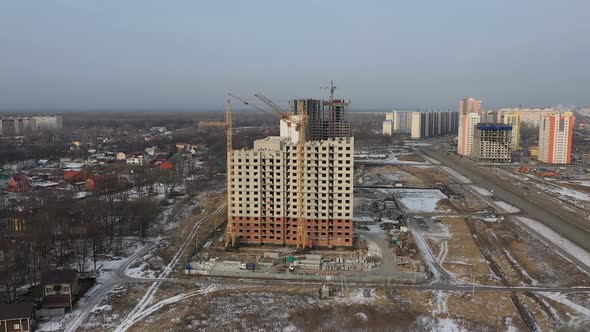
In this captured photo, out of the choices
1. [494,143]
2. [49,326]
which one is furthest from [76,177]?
[494,143]

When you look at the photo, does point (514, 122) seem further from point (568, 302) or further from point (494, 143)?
point (568, 302)

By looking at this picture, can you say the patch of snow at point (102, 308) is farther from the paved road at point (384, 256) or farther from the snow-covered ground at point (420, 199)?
the snow-covered ground at point (420, 199)

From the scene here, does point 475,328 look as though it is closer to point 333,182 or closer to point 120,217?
point 333,182

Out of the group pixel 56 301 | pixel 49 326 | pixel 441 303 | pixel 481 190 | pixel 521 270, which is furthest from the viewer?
pixel 481 190

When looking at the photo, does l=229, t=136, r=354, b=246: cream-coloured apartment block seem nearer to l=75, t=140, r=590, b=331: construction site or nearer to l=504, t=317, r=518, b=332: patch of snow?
l=75, t=140, r=590, b=331: construction site

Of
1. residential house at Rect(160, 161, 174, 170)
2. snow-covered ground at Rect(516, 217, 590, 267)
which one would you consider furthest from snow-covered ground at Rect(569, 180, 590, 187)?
residential house at Rect(160, 161, 174, 170)

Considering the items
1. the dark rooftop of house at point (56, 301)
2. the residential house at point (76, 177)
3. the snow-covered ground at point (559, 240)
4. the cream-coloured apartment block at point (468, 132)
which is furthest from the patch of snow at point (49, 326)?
the cream-coloured apartment block at point (468, 132)
